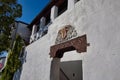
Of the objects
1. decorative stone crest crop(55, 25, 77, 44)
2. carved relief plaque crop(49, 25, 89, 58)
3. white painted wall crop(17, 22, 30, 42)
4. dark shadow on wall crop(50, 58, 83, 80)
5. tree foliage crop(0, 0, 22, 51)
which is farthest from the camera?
white painted wall crop(17, 22, 30, 42)

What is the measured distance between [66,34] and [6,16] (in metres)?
5.42

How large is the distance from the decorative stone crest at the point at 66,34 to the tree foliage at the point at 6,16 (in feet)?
15.4

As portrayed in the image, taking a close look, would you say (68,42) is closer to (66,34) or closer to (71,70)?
(66,34)

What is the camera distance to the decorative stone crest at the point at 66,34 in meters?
4.76

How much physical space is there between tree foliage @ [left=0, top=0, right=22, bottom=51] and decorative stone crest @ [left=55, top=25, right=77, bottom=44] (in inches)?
185

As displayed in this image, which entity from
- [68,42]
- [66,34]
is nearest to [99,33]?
[68,42]

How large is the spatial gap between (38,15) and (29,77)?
444cm

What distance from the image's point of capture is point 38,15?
9.28m

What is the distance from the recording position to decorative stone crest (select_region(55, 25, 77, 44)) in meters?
4.76

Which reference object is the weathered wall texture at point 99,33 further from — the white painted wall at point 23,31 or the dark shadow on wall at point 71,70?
the white painted wall at point 23,31

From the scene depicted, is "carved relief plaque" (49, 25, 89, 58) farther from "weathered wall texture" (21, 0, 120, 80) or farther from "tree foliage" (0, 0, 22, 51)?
"tree foliage" (0, 0, 22, 51)

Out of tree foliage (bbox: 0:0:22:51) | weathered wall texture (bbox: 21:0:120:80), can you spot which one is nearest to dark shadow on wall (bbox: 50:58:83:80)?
weathered wall texture (bbox: 21:0:120:80)

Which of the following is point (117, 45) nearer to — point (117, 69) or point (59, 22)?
point (117, 69)

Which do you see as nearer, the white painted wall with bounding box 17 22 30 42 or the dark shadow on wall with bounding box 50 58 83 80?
the dark shadow on wall with bounding box 50 58 83 80
